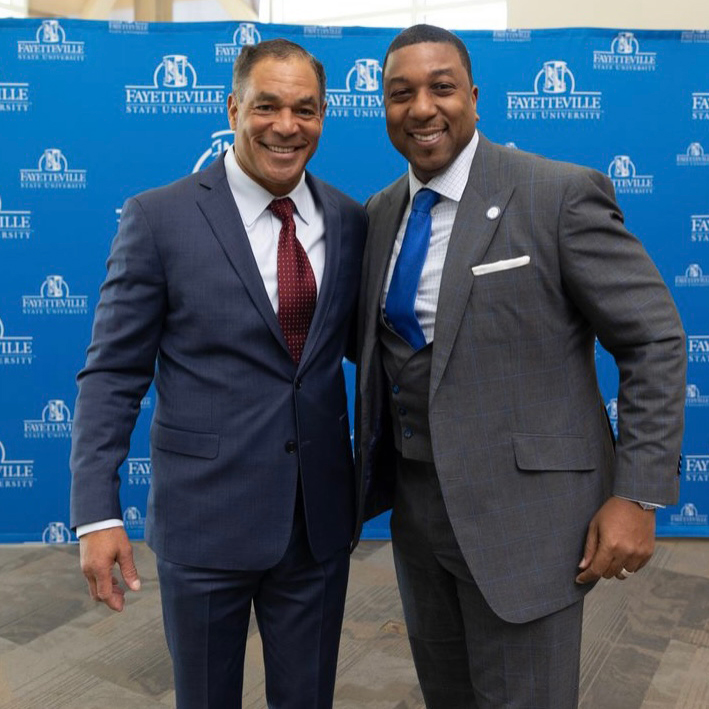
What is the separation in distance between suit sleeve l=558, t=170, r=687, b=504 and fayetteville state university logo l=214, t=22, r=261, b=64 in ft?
7.52

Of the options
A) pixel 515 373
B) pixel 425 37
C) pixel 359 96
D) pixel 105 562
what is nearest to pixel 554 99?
→ pixel 359 96

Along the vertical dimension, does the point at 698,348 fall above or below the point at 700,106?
below

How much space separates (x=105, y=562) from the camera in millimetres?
1336

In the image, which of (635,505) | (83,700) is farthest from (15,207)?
(635,505)

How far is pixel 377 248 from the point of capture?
1557 mm

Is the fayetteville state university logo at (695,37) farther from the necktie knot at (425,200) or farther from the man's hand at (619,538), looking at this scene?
the man's hand at (619,538)

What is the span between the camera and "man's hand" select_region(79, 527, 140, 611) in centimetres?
134

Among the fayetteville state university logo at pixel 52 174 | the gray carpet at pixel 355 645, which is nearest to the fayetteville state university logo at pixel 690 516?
the gray carpet at pixel 355 645

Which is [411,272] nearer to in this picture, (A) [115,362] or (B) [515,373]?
(B) [515,373]

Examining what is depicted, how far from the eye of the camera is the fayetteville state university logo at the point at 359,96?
10.7 ft

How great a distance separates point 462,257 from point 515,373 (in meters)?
0.24

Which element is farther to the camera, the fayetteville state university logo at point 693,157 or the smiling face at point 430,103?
the fayetteville state university logo at point 693,157

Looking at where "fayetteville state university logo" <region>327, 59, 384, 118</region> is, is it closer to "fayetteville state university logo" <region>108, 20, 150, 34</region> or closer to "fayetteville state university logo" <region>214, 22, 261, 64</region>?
"fayetteville state university logo" <region>214, 22, 261, 64</region>

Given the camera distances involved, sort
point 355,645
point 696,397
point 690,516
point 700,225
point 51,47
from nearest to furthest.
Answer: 1. point 355,645
2. point 51,47
3. point 700,225
4. point 696,397
5. point 690,516
